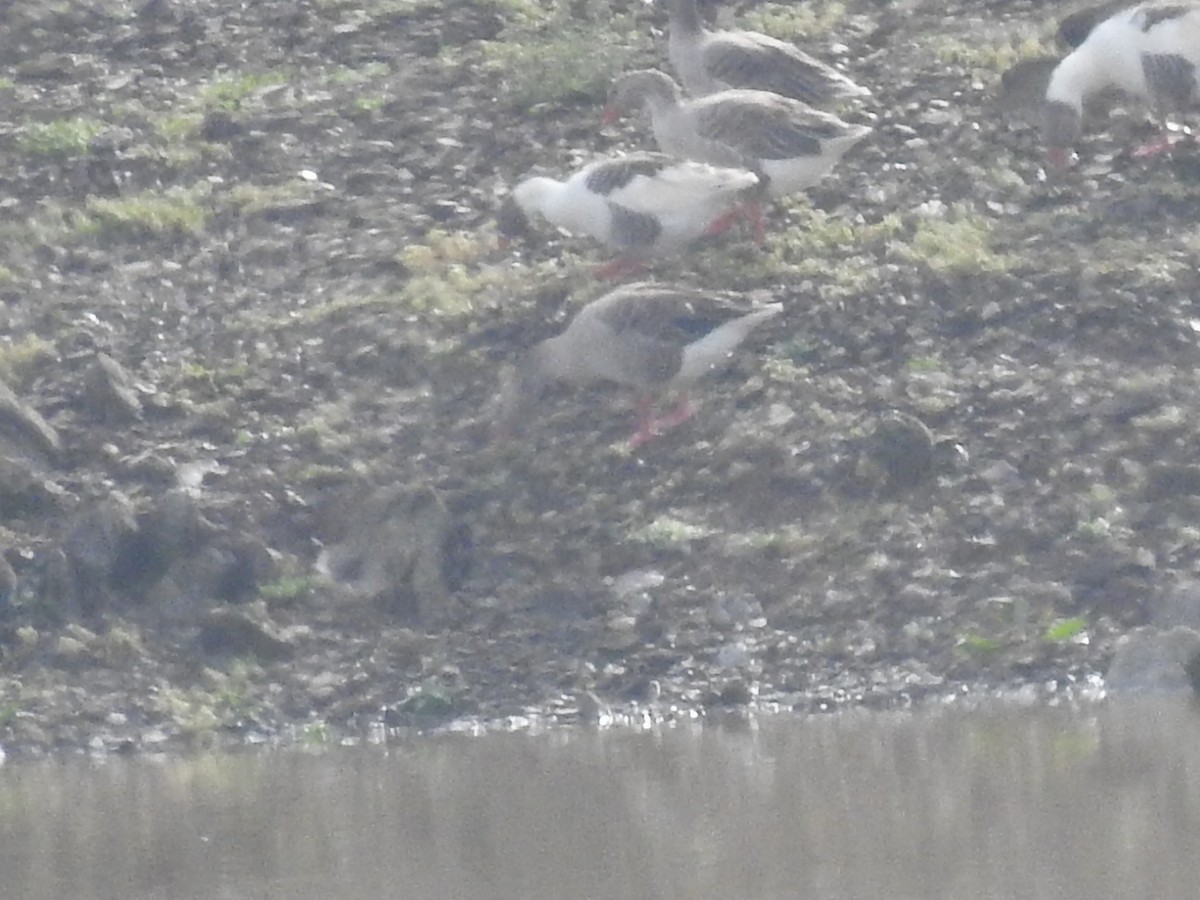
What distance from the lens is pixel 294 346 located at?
46.4 feet

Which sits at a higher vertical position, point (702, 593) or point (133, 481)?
point (133, 481)

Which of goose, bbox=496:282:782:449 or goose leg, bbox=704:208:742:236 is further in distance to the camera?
goose leg, bbox=704:208:742:236

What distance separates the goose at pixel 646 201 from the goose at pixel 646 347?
0.67 metres

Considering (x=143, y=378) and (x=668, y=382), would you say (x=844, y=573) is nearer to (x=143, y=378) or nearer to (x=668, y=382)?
(x=668, y=382)

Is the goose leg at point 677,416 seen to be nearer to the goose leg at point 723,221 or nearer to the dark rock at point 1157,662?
the goose leg at point 723,221

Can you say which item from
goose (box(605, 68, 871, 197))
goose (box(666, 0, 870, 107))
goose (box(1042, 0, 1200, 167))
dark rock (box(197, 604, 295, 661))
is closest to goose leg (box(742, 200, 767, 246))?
goose (box(605, 68, 871, 197))

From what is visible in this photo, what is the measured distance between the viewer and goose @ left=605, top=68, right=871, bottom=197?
13969 millimetres

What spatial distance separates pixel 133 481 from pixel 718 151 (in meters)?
3.37

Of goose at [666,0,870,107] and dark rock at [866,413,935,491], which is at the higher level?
goose at [666,0,870,107]

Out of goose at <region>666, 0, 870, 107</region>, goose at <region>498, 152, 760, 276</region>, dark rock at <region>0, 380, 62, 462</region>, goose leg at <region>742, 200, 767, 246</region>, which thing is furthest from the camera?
goose at <region>666, 0, 870, 107</region>

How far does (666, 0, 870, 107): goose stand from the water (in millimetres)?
4949

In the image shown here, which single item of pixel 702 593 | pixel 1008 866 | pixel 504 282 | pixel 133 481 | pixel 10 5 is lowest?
pixel 1008 866

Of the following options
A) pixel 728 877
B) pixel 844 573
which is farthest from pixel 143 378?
pixel 728 877

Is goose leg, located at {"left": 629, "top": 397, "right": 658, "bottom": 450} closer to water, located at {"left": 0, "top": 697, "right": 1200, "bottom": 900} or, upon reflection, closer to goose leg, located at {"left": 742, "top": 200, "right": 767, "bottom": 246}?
goose leg, located at {"left": 742, "top": 200, "right": 767, "bottom": 246}
